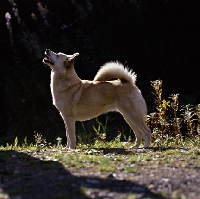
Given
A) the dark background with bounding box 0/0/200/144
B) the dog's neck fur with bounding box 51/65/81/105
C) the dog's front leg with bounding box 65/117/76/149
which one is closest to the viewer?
the dog's front leg with bounding box 65/117/76/149

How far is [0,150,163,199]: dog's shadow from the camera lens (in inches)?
146

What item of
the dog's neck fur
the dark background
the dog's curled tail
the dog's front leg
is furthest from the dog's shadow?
the dark background

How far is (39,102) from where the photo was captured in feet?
31.4

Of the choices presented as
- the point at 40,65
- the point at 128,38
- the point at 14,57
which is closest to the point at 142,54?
the point at 128,38

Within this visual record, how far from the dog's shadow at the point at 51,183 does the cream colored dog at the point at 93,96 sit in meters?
1.81

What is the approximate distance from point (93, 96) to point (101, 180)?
2.73m

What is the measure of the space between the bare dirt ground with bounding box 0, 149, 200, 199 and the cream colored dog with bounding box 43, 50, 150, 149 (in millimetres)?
1592

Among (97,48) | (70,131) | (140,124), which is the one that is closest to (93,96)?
(70,131)

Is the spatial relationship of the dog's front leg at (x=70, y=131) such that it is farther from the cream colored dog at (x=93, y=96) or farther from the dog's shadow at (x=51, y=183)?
the dog's shadow at (x=51, y=183)

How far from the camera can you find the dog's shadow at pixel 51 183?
3.72m

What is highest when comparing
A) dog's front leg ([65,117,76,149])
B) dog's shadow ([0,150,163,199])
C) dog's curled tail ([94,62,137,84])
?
dog's curled tail ([94,62,137,84])

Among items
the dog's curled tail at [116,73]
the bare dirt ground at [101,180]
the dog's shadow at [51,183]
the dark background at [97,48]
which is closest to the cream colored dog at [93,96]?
the dog's curled tail at [116,73]

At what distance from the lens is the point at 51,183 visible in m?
4.05

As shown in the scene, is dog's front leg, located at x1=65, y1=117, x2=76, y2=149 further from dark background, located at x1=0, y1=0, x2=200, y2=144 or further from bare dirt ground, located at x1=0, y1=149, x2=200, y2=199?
dark background, located at x1=0, y1=0, x2=200, y2=144
